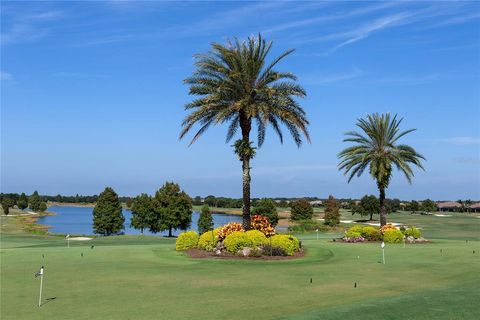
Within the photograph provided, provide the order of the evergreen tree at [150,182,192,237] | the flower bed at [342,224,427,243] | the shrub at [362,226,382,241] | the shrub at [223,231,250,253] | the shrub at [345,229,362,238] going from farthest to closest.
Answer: the evergreen tree at [150,182,192,237], the shrub at [345,229,362,238], the shrub at [362,226,382,241], the flower bed at [342,224,427,243], the shrub at [223,231,250,253]

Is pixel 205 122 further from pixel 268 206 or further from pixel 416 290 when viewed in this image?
pixel 268 206

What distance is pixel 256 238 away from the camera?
2808 centimetres

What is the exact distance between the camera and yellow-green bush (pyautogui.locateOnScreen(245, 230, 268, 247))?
27.8 meters

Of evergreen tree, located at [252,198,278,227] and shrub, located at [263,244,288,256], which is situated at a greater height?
evergreen tree, located at [252,198,278,227]

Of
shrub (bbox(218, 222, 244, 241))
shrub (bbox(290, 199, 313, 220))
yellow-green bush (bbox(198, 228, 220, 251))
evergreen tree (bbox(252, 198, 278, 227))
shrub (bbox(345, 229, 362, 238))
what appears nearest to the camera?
yellow-green bush (bbox(198, 228, 220, 251))

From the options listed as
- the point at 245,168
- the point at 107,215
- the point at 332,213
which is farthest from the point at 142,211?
the point at 245,168

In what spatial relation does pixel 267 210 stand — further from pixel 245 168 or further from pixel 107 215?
pixel 245 168

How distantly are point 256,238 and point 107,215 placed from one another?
191ft

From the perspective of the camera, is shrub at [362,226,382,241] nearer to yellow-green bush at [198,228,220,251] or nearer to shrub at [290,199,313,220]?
yellow-green bush at [198,228,220,251]

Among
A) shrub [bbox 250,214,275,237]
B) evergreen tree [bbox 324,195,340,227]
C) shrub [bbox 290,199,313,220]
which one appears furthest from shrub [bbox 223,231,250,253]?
shrub [bbox 290,199,313,220]

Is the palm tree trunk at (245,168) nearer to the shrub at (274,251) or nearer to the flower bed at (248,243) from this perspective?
the flower bed at (248,243)

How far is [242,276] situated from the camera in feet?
67.1

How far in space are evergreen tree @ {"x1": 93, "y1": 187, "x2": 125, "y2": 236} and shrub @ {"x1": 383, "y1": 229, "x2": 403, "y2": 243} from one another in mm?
53634

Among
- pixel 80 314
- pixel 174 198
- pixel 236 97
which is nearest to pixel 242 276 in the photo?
pixel 80 314
